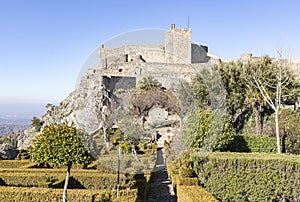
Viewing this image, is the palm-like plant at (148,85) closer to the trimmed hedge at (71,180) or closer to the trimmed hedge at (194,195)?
the trimmed hedge at (194,195)

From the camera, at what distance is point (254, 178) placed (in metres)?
9.38

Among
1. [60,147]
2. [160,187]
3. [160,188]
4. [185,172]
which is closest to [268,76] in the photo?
[160,187]

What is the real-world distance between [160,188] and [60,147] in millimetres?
5800

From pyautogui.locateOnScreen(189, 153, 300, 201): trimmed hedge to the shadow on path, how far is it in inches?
71.0

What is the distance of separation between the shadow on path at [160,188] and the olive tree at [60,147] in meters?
3.52

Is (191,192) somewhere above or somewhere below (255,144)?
below

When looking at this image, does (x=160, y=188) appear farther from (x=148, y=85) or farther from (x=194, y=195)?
(x=148, y=85)

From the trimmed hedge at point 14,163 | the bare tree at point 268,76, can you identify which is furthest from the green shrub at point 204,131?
the bare tree at point 268,76

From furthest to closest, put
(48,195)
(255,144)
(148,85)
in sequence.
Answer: (255,144) < (148,85) < (48,195)

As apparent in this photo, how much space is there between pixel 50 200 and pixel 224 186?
538cm

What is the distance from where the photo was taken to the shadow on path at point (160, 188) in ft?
34.4

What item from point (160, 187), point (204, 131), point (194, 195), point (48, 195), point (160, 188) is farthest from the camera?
point (160, 187)

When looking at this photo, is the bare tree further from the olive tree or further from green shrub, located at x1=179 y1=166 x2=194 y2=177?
the olive tree

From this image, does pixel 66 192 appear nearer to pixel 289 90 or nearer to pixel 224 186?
pixel 224 186
